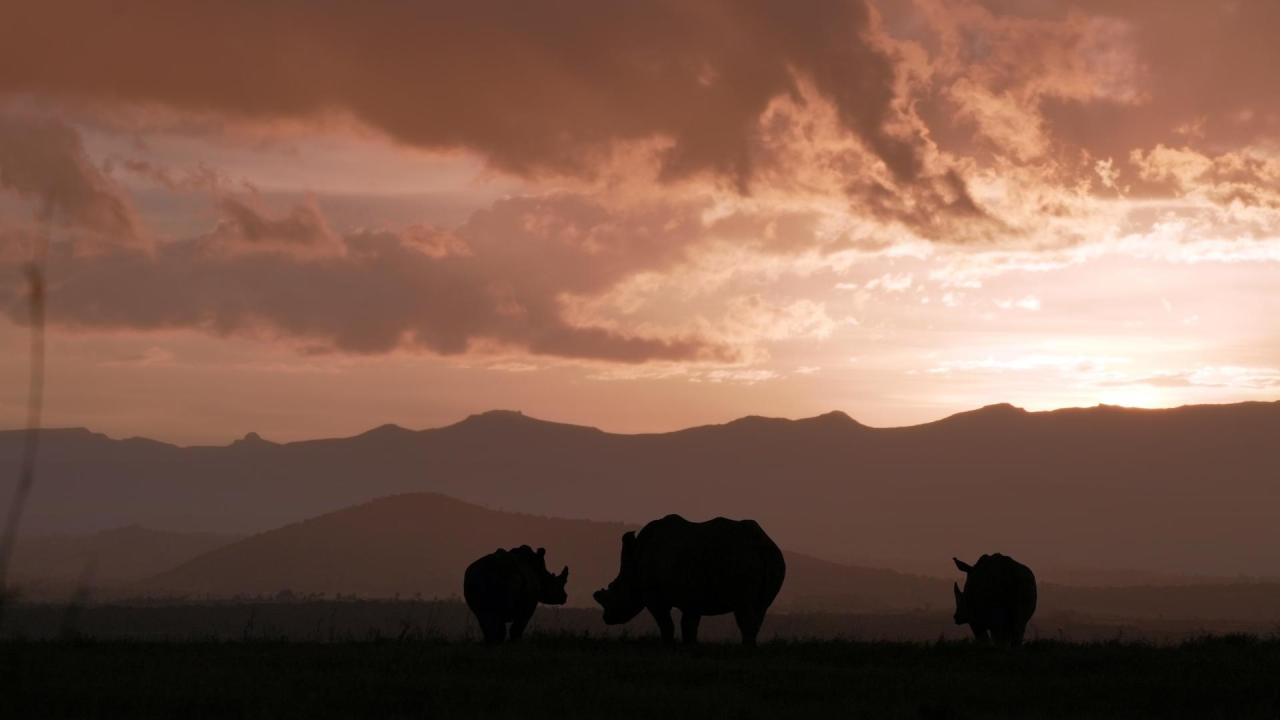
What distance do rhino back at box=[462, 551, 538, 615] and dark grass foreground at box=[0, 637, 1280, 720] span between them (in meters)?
3.16

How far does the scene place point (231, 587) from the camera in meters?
98.4

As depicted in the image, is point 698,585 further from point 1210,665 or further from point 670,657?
point 1210,665

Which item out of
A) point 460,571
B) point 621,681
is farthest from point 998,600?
point 460,571

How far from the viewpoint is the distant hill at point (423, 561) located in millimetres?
98562

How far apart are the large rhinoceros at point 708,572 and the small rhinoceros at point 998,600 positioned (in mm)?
3850

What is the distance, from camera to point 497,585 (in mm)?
23203

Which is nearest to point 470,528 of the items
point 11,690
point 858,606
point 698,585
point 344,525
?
point 344,525

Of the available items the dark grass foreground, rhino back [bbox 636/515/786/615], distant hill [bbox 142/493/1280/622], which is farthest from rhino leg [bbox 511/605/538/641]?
distant hill [bbox 142/493/1280/622]

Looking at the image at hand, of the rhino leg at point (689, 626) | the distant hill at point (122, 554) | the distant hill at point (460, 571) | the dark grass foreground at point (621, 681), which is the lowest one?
the dark grass foreground at point (621, 681)

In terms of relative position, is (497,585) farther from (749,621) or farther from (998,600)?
(998,600)

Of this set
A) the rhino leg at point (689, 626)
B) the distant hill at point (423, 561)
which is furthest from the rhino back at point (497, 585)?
the distant hill at point (423, 561)

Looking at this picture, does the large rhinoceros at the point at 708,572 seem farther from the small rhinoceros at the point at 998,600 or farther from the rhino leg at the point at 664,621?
the small rhinoceros at the point at 998,600

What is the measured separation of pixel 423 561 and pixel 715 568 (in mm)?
85376

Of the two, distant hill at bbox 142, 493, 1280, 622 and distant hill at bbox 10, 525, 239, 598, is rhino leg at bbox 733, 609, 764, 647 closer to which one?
distant hill at bbox 142, 493, 1280, 622
